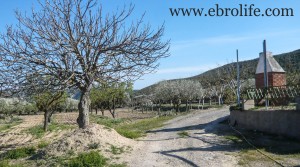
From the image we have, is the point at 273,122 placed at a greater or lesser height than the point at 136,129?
greater

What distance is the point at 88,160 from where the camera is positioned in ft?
35.4

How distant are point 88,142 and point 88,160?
2023mm

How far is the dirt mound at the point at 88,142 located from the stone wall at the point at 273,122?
666 cm

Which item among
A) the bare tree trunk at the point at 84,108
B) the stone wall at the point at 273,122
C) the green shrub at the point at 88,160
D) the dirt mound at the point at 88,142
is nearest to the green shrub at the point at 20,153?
the dirt mound at the point at 88,142

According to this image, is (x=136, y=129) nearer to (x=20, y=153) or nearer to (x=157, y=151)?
(x=157, y=151)

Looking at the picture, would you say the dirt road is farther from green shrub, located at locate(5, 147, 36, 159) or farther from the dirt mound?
green shrub, located at locate(5, 147, 36, 159)

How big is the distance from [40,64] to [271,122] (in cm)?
1061

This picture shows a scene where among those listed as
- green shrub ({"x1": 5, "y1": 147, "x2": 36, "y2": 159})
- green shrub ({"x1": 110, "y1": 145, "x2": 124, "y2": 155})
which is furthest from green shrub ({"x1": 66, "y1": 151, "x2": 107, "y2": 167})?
green shrub ({"x1": 5, "y1": 147, "x2": 36, "y2": 159})

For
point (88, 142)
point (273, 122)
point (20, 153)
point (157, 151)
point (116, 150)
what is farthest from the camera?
point (273, 122)

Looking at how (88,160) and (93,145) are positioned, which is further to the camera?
(93,145)

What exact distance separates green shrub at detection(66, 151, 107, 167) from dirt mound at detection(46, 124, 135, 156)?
113 centimetres

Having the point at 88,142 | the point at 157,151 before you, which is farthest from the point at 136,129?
the point at 157,151

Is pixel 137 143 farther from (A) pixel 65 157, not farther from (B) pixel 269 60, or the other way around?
(B) pixel 269 60

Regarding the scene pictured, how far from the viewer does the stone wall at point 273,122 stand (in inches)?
545
